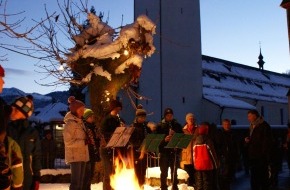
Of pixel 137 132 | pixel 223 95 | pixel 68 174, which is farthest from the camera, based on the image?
pixel 223 95

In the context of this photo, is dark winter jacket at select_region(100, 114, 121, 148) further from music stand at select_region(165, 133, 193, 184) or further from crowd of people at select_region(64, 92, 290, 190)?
music stand at select_region(165, 133, 193, 184)

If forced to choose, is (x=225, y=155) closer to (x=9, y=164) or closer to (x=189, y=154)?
(x=189, y=154)

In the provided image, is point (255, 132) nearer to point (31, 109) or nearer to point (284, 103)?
point (31, 109)

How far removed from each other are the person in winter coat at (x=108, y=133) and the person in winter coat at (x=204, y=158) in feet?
6.65

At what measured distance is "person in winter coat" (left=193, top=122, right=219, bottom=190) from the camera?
10203 millimetres

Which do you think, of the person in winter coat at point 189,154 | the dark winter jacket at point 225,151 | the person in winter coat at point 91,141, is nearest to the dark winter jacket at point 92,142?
the person in winter coat at point 91,141

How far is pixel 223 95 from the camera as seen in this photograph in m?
44.8

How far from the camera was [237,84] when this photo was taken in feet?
167

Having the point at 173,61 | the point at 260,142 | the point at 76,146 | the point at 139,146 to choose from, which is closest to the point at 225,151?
the point at 260,142

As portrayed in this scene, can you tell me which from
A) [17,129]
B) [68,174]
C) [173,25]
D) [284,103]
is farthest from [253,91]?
[17,129]

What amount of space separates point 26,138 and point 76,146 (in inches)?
82.1

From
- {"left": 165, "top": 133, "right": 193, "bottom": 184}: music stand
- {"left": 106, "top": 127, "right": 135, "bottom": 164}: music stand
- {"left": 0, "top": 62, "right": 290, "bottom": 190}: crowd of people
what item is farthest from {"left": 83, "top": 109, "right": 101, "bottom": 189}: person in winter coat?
{"left": 165, "top": 133, "right": 193, "bottom": 184}: music stand

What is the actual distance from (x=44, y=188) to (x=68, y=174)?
81.8 inches

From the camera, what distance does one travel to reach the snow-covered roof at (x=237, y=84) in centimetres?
4398
